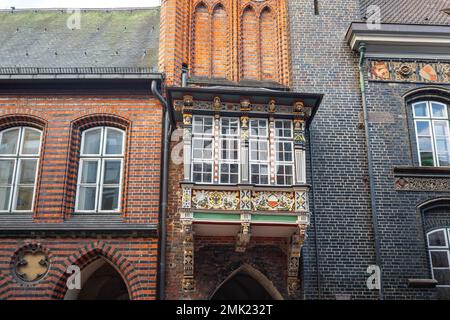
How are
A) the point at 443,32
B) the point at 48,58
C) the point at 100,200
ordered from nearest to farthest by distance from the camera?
1. the point at 100,200
2. the point at 443,32
3. the point at 48,58

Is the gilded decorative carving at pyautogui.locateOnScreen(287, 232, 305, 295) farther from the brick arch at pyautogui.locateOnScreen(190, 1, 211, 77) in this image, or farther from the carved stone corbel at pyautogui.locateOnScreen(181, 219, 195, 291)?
the brick arch at pyautogui.locateOnScreen(190, 1, 211, 77)

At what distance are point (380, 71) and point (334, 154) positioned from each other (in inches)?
108

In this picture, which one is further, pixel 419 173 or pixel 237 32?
pixel 237 32

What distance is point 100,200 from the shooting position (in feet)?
43.9

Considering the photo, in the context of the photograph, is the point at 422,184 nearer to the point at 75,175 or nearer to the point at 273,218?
the point at 273,218

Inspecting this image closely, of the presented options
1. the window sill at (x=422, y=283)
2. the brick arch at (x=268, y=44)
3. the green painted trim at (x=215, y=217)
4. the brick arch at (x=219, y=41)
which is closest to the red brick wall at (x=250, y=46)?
the brick arch at (x=268, y=44)

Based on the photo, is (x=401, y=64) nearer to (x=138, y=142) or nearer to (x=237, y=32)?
(x=237, y=32)

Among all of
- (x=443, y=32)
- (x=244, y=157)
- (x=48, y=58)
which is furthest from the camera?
(x=48, y=58)

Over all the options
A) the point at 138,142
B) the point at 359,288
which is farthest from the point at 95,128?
the point at 359,288

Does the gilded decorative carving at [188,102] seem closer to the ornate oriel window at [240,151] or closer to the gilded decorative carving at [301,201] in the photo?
the ornate oriel window at [240,151]

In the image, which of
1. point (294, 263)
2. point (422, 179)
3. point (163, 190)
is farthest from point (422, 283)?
point (163, 190)

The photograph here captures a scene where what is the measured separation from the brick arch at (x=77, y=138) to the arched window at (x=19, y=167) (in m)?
0.87

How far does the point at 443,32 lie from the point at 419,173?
386 centimetres

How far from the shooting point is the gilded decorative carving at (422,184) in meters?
13.5
